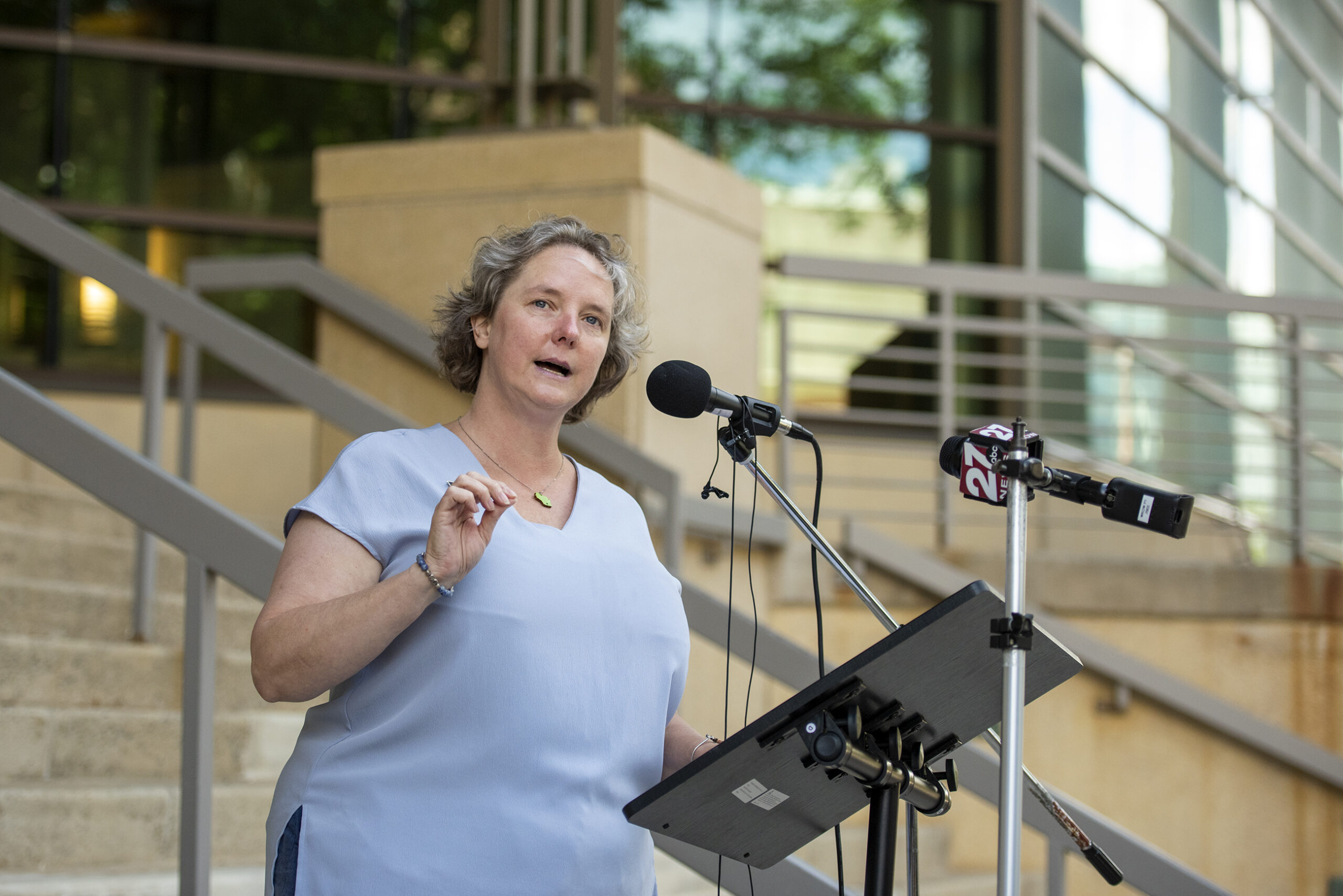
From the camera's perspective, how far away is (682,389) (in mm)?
2016

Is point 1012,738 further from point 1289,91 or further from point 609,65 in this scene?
point 1289,91

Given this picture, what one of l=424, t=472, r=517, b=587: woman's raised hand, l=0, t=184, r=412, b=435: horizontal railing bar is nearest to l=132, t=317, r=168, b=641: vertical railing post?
l=0, t=184, r=412, b=435: horizontal railing bar

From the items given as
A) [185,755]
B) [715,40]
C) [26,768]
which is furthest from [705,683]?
[715,40]

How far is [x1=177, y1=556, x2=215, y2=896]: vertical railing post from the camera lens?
237 centimetres

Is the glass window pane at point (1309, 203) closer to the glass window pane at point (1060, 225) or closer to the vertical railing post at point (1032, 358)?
the glass window pane at point (1060, 225)

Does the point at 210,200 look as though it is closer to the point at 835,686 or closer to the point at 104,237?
the point at 104,237

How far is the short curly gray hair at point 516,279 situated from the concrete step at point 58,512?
309 cm

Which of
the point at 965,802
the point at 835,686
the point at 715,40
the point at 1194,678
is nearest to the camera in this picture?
the point at 835,686

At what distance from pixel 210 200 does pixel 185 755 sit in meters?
5.70

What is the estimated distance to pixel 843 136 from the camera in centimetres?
853

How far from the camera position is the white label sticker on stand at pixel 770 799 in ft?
5.98

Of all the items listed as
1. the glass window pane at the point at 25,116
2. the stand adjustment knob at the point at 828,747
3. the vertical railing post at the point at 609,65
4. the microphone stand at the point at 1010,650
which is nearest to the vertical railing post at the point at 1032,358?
the vertical railing post at the point at 609,65

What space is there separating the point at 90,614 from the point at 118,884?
55.1 inches

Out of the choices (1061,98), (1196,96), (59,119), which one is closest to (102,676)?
(59,119)
